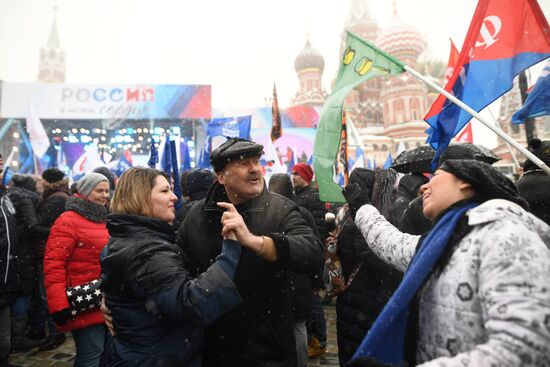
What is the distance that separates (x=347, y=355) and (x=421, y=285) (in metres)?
1.74

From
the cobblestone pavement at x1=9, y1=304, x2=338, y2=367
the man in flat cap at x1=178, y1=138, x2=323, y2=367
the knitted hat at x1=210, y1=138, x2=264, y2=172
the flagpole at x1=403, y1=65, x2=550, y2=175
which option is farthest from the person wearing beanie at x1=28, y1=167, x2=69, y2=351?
the flagpole at x1=403, y1=65, x2=550, y2=175

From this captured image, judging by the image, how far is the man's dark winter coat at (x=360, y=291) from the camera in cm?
269

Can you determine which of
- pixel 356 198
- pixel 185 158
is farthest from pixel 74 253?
pixel 185 158

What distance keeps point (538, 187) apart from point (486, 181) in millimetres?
1666

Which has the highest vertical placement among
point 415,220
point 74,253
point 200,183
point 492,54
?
point 492,54

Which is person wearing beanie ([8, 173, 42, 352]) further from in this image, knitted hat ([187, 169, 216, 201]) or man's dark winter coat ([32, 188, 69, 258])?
knitted hat ([187, 169, 216, 201])

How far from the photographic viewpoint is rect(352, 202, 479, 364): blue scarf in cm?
129

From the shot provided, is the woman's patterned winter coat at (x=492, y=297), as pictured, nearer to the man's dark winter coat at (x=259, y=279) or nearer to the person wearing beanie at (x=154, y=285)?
the man's dark winter coat at (x=259, y=279)

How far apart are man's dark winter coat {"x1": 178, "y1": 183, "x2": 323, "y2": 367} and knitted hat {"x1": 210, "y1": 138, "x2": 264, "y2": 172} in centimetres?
25

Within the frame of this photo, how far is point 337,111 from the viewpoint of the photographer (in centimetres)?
298

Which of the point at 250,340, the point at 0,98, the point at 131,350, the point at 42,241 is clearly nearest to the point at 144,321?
the point at 131,350

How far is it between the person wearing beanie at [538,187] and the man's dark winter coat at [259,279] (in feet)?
5.62

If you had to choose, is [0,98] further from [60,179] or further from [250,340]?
[250,340]

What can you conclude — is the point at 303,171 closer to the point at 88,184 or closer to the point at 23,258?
the point at 88,184
